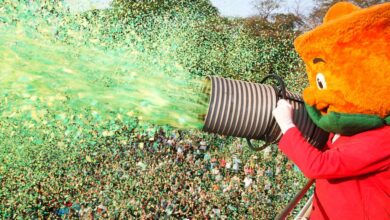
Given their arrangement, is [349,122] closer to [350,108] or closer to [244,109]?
[350,108]

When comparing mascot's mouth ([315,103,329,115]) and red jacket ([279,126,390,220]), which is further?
mascot's mouth ([315,103,329,115])

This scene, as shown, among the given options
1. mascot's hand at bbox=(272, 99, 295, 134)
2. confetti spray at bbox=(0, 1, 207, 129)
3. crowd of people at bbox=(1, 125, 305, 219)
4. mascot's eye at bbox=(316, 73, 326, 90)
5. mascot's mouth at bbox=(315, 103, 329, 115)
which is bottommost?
crowd of people at bbox=(1, 125, 305, 219)

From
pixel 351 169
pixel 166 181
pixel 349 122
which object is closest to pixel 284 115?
pixel 349 122

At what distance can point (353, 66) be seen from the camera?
6.39 feet

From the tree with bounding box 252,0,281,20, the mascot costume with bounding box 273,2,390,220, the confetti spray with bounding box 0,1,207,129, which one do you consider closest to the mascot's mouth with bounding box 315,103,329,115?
the mascot costume with bounding box 273,2,390,220

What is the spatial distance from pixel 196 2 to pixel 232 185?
9262mm

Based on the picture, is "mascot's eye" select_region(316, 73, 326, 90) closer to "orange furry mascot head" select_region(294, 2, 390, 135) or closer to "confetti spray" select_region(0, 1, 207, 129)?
"orange furry mascot head" select_region(294, 2, 390, 135)

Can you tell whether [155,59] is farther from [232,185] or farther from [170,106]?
[170,106]

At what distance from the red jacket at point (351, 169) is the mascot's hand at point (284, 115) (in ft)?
0.11

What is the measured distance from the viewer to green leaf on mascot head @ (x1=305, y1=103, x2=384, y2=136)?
1.97m

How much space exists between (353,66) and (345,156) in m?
0.44

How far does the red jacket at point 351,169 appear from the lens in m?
1.96

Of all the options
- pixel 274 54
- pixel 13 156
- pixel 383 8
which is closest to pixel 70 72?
pixel 13 156

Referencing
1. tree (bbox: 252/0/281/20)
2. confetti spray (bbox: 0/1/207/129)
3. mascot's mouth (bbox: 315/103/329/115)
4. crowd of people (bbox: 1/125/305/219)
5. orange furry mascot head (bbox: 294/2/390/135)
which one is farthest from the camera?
tree (bbox: 252/0/281/20)
